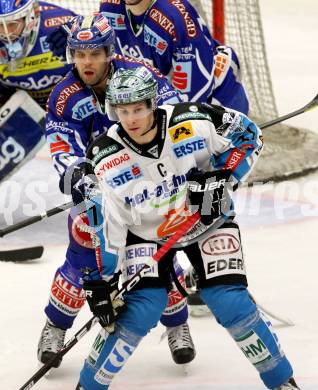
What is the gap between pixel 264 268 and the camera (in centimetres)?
547

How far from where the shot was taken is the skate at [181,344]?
428 cm

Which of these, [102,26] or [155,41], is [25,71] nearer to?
[155,41]

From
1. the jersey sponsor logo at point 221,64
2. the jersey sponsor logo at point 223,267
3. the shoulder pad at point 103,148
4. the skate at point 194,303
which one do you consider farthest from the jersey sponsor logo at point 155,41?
the jersey sponsor logo at point 223,267

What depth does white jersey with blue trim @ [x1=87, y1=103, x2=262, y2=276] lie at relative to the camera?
3.68m

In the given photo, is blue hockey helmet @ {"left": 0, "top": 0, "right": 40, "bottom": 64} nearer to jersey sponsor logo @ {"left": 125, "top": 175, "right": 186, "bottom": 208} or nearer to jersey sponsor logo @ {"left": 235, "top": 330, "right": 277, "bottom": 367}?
jersey sponsor logo @ {"left": 125, "top": 175, "right": 186, "bottom": 208}

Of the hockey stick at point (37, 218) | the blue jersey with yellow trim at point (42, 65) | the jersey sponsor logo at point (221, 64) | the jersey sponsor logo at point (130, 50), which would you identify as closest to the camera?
the hockey stick at point (37, 218)

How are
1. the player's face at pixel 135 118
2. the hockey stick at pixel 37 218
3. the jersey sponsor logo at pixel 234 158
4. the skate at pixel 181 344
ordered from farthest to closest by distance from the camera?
the hockey stick at pixel 37 218 → the skate at pixel 181 344 → the jersey sponsor logo at pixel 234 158 → the player's face at pixel 135 118

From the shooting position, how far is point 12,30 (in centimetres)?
528

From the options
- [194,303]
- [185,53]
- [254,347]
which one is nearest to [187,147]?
[254,347]

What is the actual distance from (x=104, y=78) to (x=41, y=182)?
2.75 metres

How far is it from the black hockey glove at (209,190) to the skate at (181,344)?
728 millimetres

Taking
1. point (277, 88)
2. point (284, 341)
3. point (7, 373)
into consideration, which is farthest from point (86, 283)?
point (277, 88)

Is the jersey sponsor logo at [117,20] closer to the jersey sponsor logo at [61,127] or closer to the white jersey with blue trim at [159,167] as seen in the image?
the jersey sponsor logo at [61,127]

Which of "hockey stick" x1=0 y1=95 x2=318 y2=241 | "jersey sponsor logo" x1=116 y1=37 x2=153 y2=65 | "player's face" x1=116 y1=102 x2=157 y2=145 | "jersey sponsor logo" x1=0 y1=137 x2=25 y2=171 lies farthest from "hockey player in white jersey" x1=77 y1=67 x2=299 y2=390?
"jersey sponsor logo" x1=0 y1=137 x2=25 y2=171
